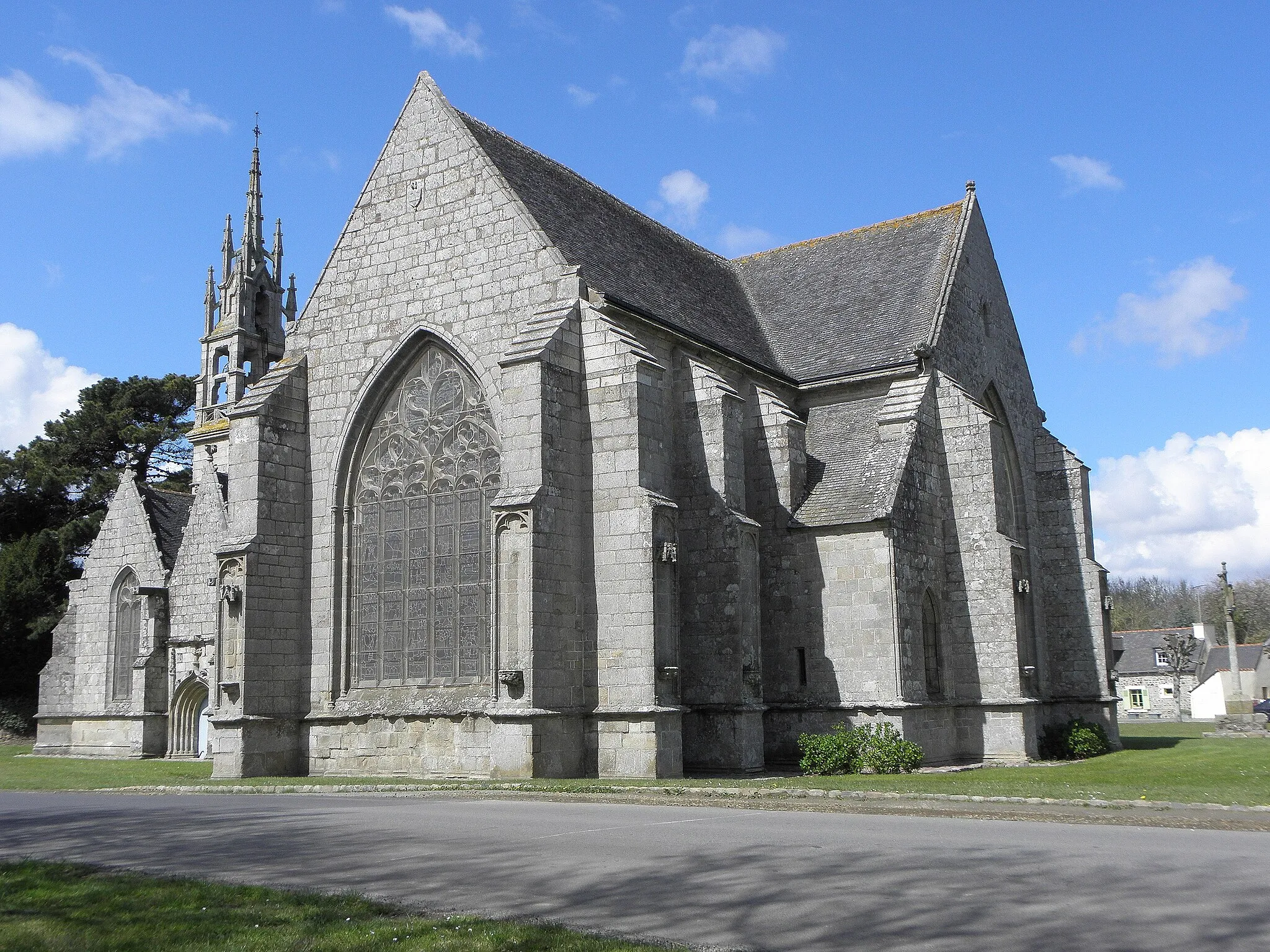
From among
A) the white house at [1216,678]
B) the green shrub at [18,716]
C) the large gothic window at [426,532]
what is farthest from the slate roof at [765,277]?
the white house at [1216,678]

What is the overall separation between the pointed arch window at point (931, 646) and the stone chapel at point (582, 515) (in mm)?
86

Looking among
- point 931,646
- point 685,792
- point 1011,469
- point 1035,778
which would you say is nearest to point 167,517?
point 931,646

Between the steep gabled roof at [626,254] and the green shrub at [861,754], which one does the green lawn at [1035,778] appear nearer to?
the green shrub at [861,754]

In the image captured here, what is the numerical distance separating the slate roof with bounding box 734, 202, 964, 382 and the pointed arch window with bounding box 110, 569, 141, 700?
21799 mm

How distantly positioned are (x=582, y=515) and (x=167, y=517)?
2344cm

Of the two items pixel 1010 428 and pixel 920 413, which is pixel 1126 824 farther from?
pixel 1010 428

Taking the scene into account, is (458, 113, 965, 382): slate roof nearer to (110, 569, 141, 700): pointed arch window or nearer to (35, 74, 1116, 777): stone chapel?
(35, 74, 1116, 777): stone chapel

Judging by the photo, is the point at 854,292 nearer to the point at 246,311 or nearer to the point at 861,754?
the point at 861,754

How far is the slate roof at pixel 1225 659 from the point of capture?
67.2 m

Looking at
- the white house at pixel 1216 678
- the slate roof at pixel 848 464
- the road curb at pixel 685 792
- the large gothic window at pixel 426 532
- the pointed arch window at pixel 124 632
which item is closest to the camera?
the road curb at pixel 685 792

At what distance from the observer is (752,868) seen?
8961 mm

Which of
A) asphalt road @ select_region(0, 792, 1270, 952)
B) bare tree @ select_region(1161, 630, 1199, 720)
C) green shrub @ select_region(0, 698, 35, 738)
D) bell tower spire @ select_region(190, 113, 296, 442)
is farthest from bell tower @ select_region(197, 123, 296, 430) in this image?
bare tree @ select_region(1161, 630, 1199, 720)

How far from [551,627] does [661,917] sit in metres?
12.4

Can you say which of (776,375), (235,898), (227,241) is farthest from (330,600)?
(227,241)
